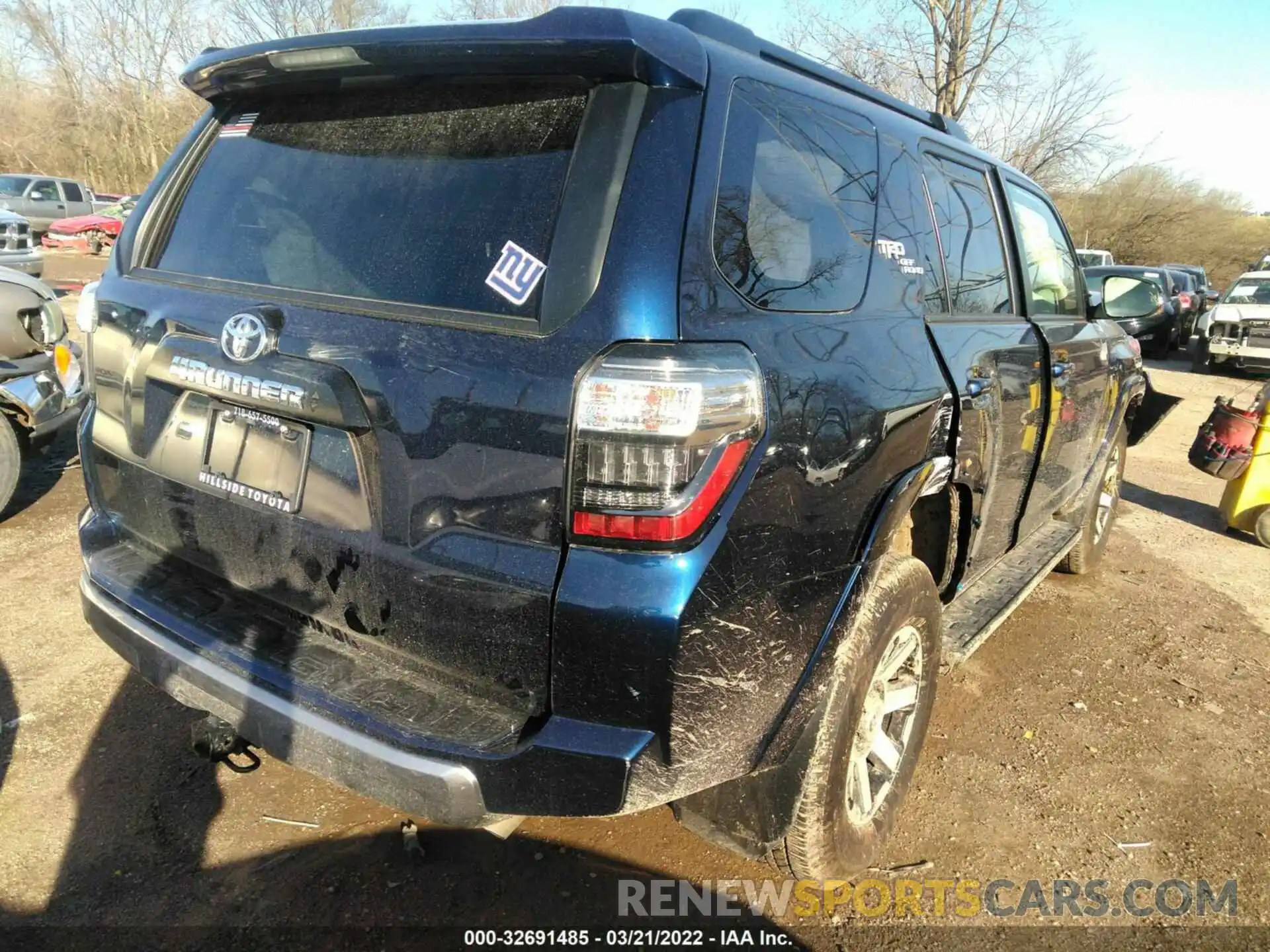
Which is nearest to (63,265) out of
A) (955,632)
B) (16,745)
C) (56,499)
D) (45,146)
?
(56,499)

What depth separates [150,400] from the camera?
225cm

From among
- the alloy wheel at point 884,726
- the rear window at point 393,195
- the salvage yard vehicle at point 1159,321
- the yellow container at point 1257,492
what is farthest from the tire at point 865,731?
the salvage yard vehicle at point 1159,321

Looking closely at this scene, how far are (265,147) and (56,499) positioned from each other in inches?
156

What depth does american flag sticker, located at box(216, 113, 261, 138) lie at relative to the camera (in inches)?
94.2

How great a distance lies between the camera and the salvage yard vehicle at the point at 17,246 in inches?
493

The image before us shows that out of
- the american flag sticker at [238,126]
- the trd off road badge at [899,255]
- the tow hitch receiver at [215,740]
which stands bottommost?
the tow hitch receiver at [215,740]

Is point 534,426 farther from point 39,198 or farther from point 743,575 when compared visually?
point 39,198

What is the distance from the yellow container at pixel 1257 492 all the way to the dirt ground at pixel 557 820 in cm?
196

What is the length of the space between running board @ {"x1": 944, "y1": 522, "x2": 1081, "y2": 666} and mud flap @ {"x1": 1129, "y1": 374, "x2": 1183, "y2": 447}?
165cm

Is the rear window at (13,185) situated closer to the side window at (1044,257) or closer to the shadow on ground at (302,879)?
the shadow on ground at (302,879)

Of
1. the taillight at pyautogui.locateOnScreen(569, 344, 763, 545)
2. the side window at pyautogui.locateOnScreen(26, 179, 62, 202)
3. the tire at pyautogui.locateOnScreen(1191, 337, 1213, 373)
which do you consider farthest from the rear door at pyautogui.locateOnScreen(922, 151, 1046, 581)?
the side window at pyautogui.locateOnScreen(26, 179, 62, 202)

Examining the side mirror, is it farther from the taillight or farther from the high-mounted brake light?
the high-mounted brake light

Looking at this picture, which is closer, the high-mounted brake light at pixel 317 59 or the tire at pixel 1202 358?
the high-mounted brake light at pixel 317 59

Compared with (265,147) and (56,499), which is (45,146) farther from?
(265,147)
